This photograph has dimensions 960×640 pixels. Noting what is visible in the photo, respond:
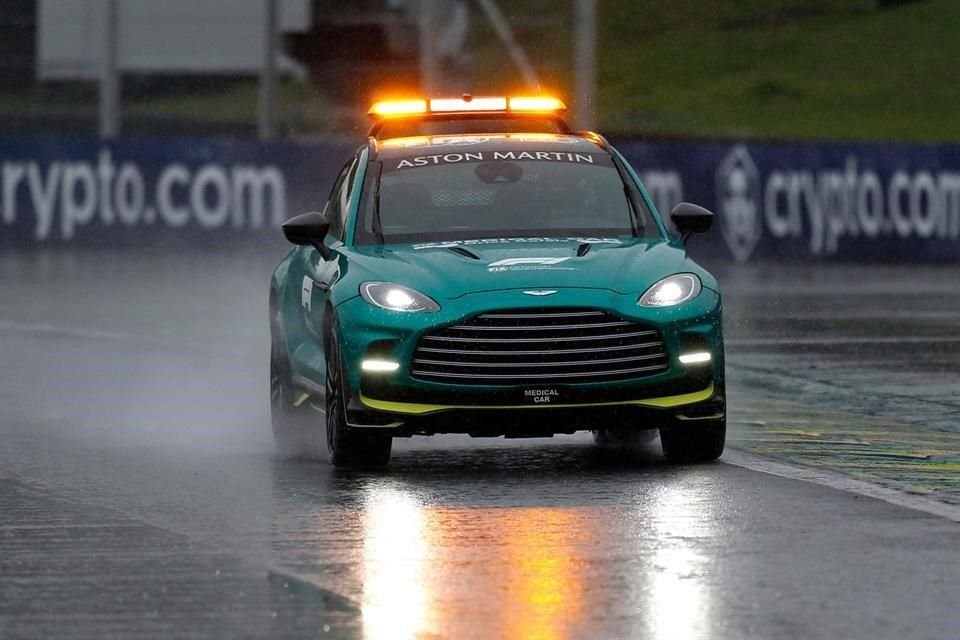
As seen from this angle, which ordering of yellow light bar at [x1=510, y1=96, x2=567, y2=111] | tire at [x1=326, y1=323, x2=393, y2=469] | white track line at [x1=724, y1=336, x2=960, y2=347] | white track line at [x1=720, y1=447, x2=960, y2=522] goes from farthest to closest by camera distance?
white track line at [x1=724, y1=336, x2=960, y2=347] → yellow light bar at [x1=510, y1=96, x2=567, y2=111] → tire at [x1=326, y1=323, x2=393, y2=469] → white track line at [x1=720, y1=447, x2=960, y2=522]

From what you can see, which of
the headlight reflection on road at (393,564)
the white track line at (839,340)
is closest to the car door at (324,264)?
the headlight reflection on road at (393,564)

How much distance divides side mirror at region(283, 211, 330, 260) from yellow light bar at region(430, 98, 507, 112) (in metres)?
1.00

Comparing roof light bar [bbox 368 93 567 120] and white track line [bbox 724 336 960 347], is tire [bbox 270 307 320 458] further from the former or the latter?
white track line [bbox 724 336 960 347]

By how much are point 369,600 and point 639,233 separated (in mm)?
4839

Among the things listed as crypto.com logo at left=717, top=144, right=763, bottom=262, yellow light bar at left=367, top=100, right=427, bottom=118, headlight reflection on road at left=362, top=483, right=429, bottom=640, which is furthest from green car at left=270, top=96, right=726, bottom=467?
crypto.com logo at left=717, top=144, right=763, bottom=262

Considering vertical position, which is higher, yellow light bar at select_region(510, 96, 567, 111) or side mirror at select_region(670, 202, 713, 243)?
yellow light bar at select_region(510, 96, 567, 111)

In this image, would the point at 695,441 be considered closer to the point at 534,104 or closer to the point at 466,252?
the point at 466,252

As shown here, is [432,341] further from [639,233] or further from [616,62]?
[616,62]

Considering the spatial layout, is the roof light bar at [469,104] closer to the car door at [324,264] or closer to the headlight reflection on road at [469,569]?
the car door at [324,264]

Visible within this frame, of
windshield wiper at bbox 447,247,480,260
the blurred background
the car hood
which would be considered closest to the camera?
the car hood

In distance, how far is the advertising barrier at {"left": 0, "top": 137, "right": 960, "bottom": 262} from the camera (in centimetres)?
3219

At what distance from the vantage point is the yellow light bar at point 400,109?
13.7 meters

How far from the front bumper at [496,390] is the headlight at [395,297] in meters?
0.05

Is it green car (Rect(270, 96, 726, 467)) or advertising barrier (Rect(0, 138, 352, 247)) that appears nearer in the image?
green car (Rect(270, 96, 726, 467))
